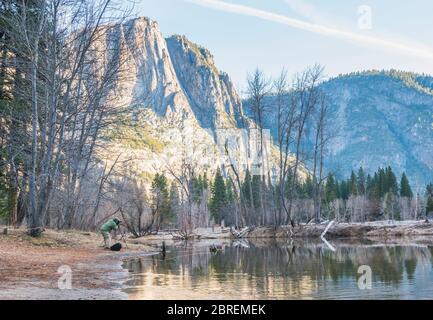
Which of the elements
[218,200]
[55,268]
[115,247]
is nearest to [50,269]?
[55,268]

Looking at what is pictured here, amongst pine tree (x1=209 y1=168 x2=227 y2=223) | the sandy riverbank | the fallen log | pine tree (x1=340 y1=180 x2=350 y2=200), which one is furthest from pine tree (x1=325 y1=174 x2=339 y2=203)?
the sandy riverbank

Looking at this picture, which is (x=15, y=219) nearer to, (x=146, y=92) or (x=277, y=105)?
(x=146, y=92)

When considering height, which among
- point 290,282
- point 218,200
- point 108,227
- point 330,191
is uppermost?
point 330,191

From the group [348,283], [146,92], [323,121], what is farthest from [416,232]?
[348,283]

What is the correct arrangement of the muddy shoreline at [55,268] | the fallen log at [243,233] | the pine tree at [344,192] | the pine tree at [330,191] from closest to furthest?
the muddy shoreline at [55,268]
the fallen log at [243,233]
the pine tree at [330,191]
the pine tree at [344,192]

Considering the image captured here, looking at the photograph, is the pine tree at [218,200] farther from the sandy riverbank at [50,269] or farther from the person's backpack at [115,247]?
the sandy riverbank at [50,269]

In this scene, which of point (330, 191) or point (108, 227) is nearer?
A: point (108, 227)

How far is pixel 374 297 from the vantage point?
29.2 feet

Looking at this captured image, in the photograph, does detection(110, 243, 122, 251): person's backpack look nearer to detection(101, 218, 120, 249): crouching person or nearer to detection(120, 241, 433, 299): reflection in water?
detection(101, 218, 120, 249): crouching person

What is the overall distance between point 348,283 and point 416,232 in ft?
96.2

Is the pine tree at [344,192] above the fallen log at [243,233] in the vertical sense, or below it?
above

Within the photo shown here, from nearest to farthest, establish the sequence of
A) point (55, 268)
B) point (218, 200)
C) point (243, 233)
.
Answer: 1. point (55, 268)
2. point (243, 233)
3. point (218, 200)

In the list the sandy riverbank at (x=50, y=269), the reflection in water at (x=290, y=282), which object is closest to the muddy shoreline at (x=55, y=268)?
the sandy riverbank at (x=50, y=269)

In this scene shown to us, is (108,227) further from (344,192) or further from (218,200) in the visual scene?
(344,192)
